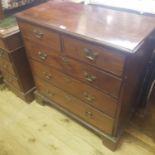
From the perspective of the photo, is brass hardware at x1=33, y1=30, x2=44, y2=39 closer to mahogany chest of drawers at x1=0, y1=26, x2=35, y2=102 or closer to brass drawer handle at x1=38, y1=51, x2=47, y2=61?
brass drawer handle at x1=38, y1=51, x2=47, y2=61

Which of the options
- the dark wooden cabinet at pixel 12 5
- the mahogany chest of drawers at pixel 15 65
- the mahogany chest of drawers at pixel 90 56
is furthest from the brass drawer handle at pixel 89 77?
the dark wooden cabinet at pixel 12 5

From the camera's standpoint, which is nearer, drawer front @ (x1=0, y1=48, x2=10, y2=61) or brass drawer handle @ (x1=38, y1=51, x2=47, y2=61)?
brass drawer handle @ (x1=38, y1=51, x2=47, y2=61)

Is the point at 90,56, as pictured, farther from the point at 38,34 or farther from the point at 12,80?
the point at 12,80

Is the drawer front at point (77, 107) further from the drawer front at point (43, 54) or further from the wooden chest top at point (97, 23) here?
the wooden chest top at point (97, 23)

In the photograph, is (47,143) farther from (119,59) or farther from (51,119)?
(119,59)

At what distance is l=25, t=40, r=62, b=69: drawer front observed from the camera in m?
1.19

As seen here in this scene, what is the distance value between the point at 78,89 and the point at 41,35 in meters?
0.43

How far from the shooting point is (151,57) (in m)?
1.24

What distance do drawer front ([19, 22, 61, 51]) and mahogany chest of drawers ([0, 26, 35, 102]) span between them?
0.53ft

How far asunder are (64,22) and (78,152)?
93 cm

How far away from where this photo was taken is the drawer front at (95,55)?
0.88 m

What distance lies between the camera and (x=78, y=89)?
4.01ft

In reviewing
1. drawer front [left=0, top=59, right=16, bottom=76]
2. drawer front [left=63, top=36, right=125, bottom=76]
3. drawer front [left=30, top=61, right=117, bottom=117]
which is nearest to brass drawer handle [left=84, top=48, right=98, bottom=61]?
drawer front [left=63, top=36, right=125, bottom=76]

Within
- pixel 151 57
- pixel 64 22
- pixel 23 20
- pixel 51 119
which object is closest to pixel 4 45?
pixel 23 20
